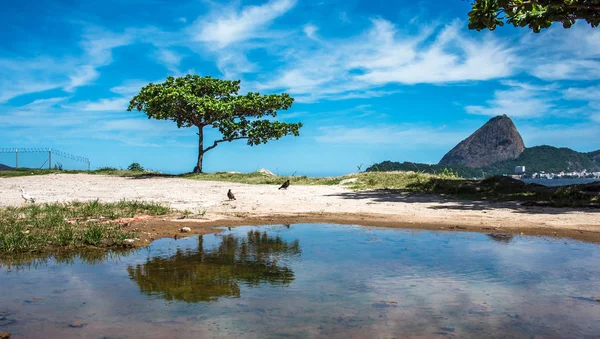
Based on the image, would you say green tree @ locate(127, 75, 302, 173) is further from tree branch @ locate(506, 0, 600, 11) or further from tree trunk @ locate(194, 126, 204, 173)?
tree branch @ locate(506, 0, 600, 11)

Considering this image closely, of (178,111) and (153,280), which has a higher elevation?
(178,111)

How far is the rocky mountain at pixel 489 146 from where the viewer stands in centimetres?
11088

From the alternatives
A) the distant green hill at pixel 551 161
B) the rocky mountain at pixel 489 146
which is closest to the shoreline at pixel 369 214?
the distant green hill at pixel 551 161

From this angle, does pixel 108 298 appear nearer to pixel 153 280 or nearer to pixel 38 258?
pixel 153 280

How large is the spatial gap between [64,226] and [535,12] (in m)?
14.1

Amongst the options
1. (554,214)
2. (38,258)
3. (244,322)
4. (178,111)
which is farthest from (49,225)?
(178,111)

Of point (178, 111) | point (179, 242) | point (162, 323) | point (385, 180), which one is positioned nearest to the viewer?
point (162, 323)

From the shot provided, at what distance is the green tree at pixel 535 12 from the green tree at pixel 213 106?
67.3ft

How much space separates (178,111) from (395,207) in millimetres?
22514

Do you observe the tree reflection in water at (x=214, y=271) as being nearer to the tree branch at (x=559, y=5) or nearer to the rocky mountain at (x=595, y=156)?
the tree branch at (x=559, y=5)

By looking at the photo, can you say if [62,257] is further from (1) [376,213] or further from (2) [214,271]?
(1) [376,213]

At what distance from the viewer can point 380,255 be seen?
7.09 m

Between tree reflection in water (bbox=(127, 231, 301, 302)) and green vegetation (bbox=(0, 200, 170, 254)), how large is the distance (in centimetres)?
175

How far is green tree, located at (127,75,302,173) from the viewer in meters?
31.5
